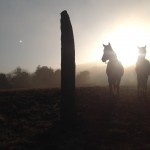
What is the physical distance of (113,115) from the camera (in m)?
23.5

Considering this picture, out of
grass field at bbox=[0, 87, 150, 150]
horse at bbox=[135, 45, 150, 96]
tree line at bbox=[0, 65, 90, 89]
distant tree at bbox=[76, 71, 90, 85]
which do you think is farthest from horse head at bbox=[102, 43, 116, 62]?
distant tree at bbox=[76, 71, 90, 85]

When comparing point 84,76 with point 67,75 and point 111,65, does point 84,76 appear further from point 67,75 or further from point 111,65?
point 67,75

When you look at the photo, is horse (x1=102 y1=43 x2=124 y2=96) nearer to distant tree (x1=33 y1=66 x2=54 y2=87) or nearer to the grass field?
the grass field

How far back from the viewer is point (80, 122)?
22141mm

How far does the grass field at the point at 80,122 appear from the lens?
18312mm

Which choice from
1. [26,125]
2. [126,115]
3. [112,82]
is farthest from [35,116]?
[112,82]

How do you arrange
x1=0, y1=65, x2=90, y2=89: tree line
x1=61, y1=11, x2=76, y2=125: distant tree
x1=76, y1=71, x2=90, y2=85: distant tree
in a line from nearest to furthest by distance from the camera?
x1=61, y1=11, x2=76, y2=125: distant tree → x1=0, y1=65, x2=90, y2=89: tree line → x1=76, y1=71, x2=90, y2=85: distant tree

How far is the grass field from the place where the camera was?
18.3m

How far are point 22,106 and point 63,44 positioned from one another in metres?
6.07

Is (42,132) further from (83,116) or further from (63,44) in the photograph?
(63,44)

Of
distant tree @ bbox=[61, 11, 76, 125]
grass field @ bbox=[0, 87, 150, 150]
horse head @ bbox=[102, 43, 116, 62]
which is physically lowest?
grass field @ bbox=[0, 87, 150, 150]

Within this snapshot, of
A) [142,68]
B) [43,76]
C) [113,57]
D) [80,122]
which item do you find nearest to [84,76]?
[43,76]

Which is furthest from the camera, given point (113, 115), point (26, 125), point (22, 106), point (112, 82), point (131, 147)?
point (112, 82)

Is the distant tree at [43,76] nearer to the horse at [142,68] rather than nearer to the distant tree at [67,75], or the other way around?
the horse at [142,68]
